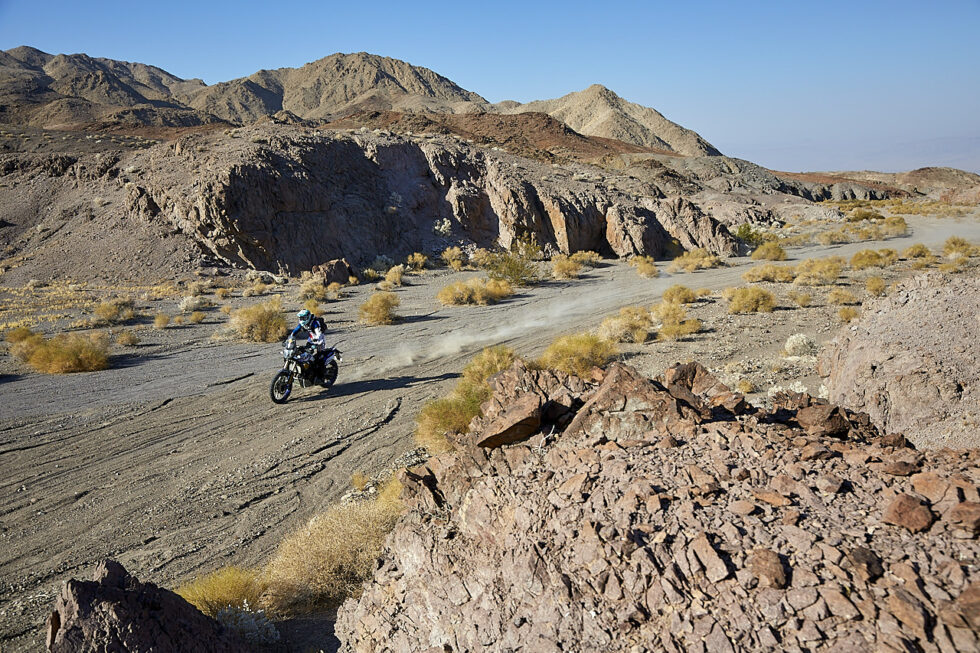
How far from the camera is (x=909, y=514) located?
3033mm

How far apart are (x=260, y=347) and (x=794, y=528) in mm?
14847

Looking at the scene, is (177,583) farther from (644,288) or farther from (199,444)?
(644,288)

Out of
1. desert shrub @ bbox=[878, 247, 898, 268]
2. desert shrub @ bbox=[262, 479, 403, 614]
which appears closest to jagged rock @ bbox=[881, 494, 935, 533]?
desert shrub @ bbox=[262, 479, 403, 614]

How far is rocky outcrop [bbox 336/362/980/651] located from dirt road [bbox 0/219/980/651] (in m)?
3.12

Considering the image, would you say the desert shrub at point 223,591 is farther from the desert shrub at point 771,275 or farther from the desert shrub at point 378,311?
the desert shrub at point 771,275

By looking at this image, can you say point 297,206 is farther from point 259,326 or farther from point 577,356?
point 577,356

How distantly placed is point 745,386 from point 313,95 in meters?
121

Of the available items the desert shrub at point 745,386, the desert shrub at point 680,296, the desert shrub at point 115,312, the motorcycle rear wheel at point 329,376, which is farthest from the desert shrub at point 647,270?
the desert shrub at point 115,312

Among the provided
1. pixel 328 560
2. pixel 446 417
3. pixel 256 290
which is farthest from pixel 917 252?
pixel 256 290

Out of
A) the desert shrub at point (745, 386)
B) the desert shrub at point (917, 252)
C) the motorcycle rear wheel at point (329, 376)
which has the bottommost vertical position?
the desert shrub at point (745, 386)

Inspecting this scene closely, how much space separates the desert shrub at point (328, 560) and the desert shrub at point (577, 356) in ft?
20.9

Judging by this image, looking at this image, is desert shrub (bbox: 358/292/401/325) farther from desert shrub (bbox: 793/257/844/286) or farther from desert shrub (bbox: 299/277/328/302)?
desert shrub (bbox: 793/257/844/286)

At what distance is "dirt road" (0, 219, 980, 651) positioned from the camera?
6.23 meters

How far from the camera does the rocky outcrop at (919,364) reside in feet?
20.5
